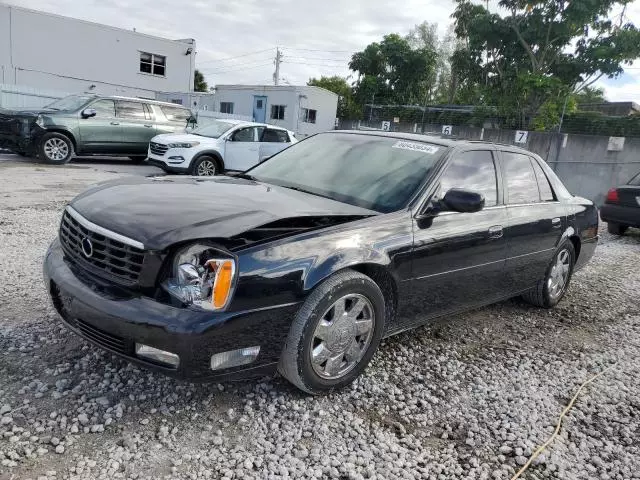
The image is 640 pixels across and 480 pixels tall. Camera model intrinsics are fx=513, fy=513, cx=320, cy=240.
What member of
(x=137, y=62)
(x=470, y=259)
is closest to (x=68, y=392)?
(x=470, y=259)

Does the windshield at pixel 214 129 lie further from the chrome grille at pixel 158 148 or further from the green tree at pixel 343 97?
the green tree at pixel 343 97

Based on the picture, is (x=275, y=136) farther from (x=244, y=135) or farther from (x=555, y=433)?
(x=555, y=433)

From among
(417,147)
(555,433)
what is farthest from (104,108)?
(555,433)

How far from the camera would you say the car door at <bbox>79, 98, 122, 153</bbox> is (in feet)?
40.0

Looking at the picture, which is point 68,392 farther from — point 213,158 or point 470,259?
point 213,158

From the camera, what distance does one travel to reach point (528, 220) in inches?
167

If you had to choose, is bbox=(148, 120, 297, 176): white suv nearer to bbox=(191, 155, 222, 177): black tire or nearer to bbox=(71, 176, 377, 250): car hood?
bbox=(191, 155, 222, 177): black tire

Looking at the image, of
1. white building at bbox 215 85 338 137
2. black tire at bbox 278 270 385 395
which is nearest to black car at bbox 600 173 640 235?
black tire at bbox 278 270 385 395

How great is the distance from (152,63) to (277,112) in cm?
667

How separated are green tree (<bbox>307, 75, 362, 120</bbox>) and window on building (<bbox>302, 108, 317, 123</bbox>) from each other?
4.70 metres

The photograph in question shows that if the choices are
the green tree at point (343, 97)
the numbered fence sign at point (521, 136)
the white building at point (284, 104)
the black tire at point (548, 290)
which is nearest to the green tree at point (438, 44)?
the green tree at point (343, 97)

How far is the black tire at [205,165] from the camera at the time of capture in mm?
11372

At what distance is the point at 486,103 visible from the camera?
64.1 ft

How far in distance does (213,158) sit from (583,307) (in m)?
8.61
